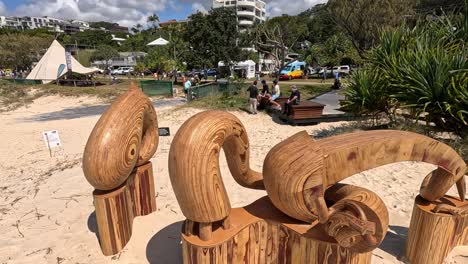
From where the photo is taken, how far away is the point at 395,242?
11.3ft

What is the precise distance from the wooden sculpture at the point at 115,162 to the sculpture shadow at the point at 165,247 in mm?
338

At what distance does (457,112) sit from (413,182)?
1.46 metres

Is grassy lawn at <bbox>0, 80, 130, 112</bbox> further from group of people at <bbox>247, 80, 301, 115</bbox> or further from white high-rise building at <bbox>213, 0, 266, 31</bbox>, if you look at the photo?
white high-rise building at <bbox>213, 0, 266, 31</bbox>

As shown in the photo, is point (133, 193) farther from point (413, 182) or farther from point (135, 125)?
point (413, 182)

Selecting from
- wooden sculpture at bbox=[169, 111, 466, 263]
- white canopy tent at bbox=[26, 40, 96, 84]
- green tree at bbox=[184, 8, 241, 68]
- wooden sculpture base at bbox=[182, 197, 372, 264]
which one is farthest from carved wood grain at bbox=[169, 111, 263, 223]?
white canopy tent at bbox=[26, 40, 96, 84]

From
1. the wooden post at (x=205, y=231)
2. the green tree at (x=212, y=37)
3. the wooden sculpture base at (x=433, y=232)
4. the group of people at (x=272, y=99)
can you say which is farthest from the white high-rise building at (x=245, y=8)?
the wooden post at (x=205, y=231)

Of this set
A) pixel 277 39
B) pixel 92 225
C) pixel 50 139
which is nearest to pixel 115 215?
pixel 92 225

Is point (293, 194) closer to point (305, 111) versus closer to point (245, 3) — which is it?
point (305, 111)

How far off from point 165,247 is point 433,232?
9.68ft

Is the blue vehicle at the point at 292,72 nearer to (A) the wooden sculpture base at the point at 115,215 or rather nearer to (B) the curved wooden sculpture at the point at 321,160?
(A) the wooden sculpture base at the point at 115,215

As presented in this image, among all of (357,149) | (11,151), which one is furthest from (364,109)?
(11,151)

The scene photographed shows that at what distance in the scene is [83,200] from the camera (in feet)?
15.7

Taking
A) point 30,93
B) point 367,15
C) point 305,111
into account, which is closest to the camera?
point 305,111

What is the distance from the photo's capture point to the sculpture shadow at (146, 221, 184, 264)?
3.22m
